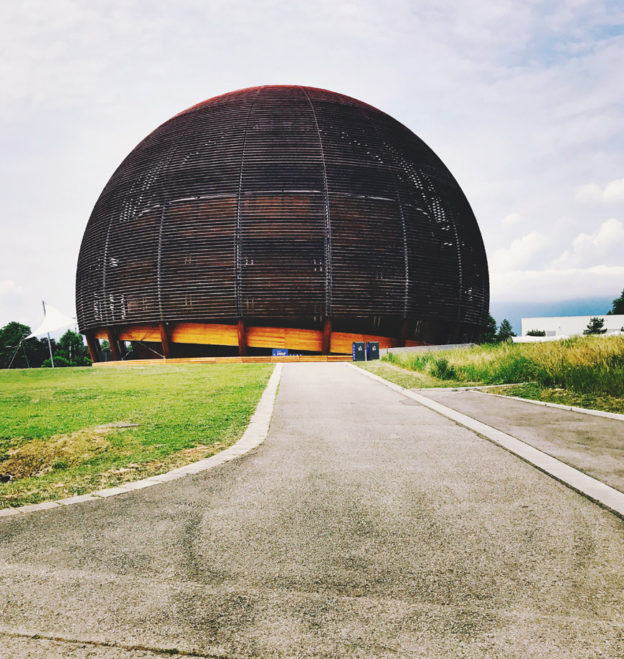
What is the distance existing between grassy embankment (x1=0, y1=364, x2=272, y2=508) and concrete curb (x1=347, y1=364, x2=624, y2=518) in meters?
3.18

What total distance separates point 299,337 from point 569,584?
30250 mm

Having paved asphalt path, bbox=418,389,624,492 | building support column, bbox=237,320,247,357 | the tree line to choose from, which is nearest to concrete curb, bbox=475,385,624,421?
paved asphalt path, bbox=418,389,624,492

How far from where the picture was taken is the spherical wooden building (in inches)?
1193

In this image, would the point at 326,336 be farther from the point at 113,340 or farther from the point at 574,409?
the point at 574,409

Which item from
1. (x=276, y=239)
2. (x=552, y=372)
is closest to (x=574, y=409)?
(x=552, y=372)

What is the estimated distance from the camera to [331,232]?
3034 centimetres

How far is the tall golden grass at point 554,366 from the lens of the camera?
379 inches

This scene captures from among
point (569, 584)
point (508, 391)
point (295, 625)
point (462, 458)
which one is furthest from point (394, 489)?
point (508, 391)

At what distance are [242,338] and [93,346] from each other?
14844mm

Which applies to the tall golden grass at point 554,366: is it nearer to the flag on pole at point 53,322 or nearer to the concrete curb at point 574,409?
the concrete curb at point 574,409

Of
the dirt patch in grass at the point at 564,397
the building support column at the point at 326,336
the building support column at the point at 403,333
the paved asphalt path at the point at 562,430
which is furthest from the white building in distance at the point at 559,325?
the paved asphalt path at the point at 562,430

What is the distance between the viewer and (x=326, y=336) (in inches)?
1244

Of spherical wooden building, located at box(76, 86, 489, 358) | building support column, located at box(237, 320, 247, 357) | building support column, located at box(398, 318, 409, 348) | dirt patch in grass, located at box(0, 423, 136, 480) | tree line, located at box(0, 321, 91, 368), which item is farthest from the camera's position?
tree line, located at box(0, 321, 91, 368)

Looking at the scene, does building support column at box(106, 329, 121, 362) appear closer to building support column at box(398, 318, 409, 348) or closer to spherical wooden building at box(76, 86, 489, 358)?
spherical wooden building at box(76, 86, 489, 358)
